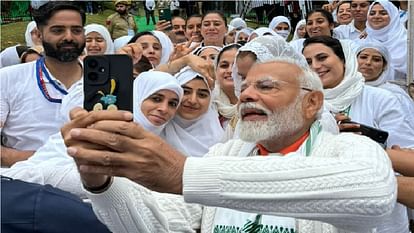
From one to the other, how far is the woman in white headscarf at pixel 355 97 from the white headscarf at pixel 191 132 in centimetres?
77

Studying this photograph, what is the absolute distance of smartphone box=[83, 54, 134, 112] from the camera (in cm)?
132

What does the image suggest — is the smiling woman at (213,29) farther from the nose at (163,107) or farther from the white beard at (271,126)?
the white beard at (271,126)

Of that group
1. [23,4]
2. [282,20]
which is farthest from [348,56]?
[23,4]

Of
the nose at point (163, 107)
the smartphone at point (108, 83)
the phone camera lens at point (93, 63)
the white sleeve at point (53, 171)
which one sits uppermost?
the phone camera lens at point (93, 63)

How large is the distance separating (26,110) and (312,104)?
74.6 inches

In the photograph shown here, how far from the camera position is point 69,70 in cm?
368

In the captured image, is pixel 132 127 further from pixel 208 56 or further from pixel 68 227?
pixel 208 56

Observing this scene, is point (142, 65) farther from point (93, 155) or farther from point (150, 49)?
point (93, 155)

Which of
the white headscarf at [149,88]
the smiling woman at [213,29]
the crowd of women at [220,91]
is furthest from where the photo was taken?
the smiling woman at [213,29]

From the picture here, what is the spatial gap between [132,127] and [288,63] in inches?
43.4

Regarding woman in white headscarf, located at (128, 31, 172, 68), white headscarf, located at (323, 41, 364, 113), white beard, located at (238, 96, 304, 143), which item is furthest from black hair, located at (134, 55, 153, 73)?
white beard, located at (238, 96, 304, 143)

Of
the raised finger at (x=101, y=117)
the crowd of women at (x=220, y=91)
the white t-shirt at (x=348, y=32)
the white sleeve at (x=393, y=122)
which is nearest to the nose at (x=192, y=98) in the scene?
the crowd of women at (x=220, y=91)

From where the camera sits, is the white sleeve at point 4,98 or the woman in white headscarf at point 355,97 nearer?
the white sleeve at point 4,98

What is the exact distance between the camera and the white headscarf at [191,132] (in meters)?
3.47
